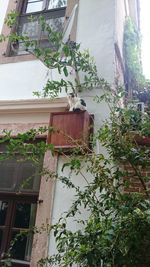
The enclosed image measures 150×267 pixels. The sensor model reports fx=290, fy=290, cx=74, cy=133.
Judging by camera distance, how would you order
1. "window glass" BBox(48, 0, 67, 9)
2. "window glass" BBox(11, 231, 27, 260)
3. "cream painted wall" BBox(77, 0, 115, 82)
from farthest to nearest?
"window glass" BBox(48, 0, 67, 9), "cream painted wall" BBox(77, 0, 115, 82), "window glass" BBox(11, 231, 27, 260)

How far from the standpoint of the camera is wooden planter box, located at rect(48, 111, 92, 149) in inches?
133

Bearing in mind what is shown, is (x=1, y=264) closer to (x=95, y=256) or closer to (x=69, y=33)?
(x=95, y=256)

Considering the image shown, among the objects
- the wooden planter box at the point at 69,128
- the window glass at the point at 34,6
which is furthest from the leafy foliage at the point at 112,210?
the window glass at the point at 34,6

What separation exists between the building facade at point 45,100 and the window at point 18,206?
12 mm

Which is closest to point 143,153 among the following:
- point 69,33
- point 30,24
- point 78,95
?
point 78,95

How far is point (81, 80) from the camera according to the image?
12.9 ft

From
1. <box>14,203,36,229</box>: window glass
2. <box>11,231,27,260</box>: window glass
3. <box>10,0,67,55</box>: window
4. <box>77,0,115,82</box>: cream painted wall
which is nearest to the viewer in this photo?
<box>11,231,27,260</box>: window glass

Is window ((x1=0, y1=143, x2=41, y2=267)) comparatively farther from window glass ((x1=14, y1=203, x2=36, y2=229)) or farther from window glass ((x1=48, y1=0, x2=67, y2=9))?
window glass ((x1=48, y1=0, x2=67, y2=9))

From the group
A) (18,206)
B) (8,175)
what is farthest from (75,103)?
(18,206)

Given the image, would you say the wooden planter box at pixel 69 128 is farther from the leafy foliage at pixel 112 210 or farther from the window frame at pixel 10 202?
the window frame at pixel 10 202

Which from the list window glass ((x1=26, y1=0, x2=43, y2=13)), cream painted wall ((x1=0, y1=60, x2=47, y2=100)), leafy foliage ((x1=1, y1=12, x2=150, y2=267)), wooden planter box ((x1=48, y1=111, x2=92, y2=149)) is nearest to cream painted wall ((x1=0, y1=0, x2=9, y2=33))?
window glass ((x1=26, y1=0, x2=43, y2=13))

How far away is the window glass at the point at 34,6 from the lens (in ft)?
16.9

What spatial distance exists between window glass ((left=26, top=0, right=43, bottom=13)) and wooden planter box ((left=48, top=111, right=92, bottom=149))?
255 centimetres

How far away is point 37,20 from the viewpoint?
482cm
